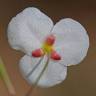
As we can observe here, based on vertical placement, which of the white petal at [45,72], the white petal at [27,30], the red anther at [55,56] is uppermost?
the white petal at [27,30]

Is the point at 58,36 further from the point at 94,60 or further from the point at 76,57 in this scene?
the point at 94,60

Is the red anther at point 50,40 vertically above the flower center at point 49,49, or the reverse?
the red anther at point 50,40
